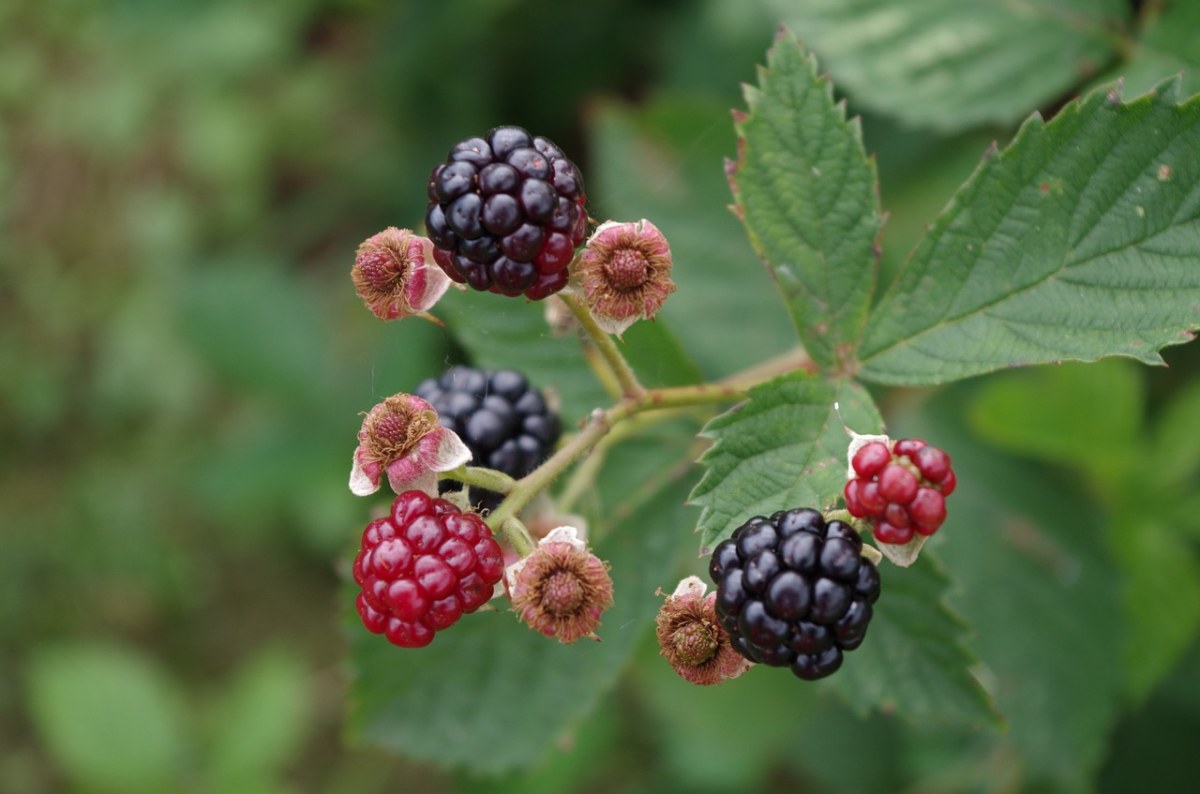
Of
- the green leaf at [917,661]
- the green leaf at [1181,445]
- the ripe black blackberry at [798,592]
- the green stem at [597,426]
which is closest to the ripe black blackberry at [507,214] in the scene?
the green stem at [597,426]

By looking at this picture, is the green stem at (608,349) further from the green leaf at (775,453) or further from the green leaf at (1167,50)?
the green leaf at (1167,50)

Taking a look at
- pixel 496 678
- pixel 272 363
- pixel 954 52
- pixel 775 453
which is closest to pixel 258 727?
pixel 272 363

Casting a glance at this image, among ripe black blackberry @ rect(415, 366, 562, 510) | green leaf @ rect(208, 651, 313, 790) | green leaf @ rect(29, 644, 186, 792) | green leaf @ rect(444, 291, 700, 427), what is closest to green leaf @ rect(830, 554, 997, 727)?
green leaf @ rect(444, 291, 700, 427)

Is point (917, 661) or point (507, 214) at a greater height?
point (507, 214)

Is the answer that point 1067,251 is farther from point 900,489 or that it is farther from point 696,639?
point 696,639

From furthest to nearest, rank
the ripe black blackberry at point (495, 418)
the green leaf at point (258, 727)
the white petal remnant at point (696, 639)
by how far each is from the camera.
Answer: the green leaf at point (258, 727)
the ripe black blackberry at point (495, 418)
the white petal remnant at point (696, 639)

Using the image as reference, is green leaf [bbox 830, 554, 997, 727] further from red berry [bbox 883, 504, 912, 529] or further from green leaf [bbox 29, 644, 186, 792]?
green leaf [bbox 29, 644, 186, 792]
